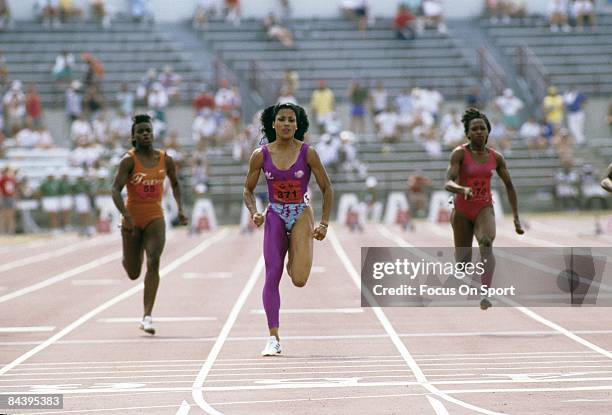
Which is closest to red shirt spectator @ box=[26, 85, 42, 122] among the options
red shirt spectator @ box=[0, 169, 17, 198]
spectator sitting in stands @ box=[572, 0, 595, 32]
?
red shirt spectator @ box=[0, 169, 17, 198]

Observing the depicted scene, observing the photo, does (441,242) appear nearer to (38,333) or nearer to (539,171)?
(539,171)

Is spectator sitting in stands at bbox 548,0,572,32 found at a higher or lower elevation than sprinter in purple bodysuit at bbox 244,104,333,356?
higher

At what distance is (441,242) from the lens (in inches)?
1059

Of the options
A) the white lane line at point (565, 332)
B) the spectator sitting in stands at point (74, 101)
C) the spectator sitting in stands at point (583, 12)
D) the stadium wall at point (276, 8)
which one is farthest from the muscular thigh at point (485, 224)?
the spectator sitting in stands at point (583, 12)

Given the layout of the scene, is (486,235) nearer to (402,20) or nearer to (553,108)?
(553,108)

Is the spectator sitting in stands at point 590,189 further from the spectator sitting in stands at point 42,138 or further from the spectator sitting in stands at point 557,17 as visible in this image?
the spectator sitting in stands at point 42,138

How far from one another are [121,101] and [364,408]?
104 feet

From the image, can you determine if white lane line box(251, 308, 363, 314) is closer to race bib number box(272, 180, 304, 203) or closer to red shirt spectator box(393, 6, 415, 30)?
race bib number box(272, 180, 304, 203)

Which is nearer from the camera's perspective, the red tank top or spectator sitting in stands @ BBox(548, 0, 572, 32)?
the red tank top

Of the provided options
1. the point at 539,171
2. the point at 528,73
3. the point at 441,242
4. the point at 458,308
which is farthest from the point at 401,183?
the point at 458,308

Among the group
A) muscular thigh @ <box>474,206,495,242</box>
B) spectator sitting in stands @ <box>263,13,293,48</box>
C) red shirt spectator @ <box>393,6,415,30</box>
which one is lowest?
muscular thigh @ <box>474,206,495,242</box>

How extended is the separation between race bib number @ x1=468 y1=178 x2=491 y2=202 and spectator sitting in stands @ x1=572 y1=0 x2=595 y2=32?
113 feet

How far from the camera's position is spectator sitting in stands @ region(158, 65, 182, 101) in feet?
129

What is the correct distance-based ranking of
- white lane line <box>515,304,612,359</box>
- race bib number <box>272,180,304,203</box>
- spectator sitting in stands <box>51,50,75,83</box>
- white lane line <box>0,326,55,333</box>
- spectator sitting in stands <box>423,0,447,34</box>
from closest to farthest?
white lane line <box>515,304,612,359</box>, race bib number <box>272,180,304,203</box>, white lane line <box>0,326,55,333</box>, spectator sitting in stands <box>51,50,75,83</box>, spectator sitting in stands <box>423,0,447,34</box>
